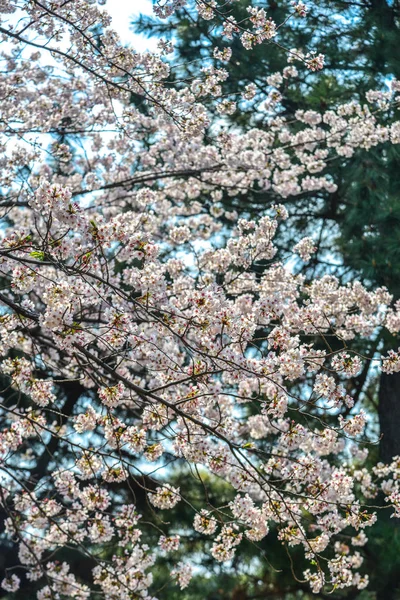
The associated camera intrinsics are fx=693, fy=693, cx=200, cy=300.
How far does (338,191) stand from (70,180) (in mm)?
2958

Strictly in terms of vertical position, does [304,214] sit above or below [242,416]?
above

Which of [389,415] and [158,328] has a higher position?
[389,415]

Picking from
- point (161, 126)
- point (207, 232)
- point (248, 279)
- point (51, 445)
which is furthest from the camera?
point (51, 445)

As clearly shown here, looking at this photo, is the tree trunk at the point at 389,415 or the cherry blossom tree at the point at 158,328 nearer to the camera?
the cherry blossom tree at the point at 158,328

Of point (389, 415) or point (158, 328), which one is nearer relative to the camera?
point (158, 328)

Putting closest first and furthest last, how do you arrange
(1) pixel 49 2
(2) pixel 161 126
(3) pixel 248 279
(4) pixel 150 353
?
(4) pixel 150 353, (1) pixel 49 2, (3) pixel 248 279, (2) pixel 161 126

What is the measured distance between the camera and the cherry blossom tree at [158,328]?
9.83ft

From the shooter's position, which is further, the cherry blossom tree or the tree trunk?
the tree trunk

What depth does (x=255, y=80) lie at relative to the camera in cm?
809

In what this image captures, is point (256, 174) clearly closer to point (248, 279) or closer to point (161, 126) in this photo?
point (161, 126)

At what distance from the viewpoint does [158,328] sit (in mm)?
3488

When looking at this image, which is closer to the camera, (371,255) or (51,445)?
(371,255)

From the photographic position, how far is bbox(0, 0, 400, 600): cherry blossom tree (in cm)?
300

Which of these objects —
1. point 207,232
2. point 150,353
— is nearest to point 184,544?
point 207,232
